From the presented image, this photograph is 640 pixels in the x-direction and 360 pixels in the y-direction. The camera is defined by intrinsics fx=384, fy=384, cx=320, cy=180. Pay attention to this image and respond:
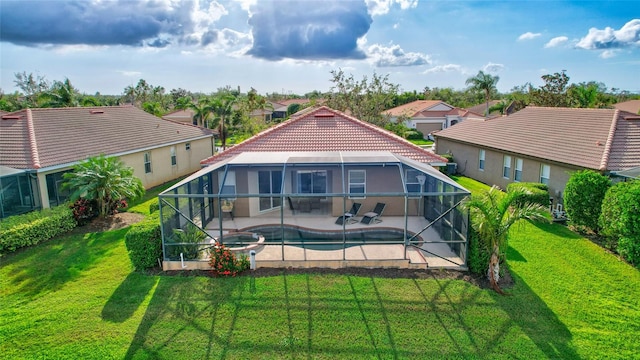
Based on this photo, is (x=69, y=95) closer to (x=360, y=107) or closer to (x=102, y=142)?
(x=102, y=142)

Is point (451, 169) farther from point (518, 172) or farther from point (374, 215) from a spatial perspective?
point (374, 215)

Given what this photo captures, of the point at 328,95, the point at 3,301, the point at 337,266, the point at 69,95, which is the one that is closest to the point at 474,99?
the point at 328,95

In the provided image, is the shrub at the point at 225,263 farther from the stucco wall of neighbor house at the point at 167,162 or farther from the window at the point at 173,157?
the window at the point at 173,157

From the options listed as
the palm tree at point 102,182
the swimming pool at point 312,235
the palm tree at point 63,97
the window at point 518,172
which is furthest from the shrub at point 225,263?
the palm tree at point 63,97

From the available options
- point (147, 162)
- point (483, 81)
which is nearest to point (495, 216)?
point (147, 162)

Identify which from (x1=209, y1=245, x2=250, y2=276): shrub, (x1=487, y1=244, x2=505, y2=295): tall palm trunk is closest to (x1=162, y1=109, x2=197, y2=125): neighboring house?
(x1=209, y1=245, x2=250, y2=276): shrub
